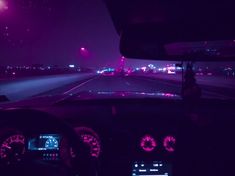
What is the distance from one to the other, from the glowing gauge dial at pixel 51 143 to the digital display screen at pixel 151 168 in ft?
2.90

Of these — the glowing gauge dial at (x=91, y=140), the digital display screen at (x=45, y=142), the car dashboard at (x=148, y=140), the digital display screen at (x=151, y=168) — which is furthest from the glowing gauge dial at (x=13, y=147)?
the digital display screen at (x=151, y=168)

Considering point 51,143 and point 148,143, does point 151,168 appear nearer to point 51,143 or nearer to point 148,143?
point 148,143

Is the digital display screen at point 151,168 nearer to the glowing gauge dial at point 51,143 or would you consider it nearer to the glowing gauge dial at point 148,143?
the glowing gauge dial at point 148,143

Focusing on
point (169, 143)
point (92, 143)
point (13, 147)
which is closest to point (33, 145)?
point (13, 147)

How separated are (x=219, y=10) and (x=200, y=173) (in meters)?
2.11

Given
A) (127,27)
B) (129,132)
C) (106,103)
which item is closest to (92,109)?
(106,103)

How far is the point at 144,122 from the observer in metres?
4.88

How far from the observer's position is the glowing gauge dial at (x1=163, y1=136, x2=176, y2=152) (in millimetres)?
4715

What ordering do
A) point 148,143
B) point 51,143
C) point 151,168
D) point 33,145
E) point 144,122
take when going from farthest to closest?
point 144,122 < point 148,143 < point 151,168 < point 51,143 < point 33,145

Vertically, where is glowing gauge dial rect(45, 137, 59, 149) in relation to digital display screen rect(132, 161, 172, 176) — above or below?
above

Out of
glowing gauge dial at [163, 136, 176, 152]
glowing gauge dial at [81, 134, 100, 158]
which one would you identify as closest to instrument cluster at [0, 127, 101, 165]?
glowing gauge dial at [81, 134, 100, 158]

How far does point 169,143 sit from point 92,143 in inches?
33.6

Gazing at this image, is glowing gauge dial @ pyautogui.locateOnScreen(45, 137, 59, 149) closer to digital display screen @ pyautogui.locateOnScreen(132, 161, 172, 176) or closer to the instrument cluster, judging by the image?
the instrument cluster

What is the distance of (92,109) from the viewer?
514 centimetres
